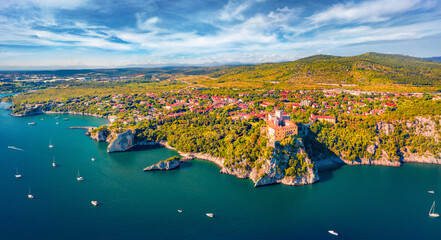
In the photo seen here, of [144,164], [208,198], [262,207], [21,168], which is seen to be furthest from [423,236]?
[21,168]

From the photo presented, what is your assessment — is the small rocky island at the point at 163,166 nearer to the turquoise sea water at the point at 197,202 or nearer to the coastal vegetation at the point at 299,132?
the turquoise sea water at the point at 197,202

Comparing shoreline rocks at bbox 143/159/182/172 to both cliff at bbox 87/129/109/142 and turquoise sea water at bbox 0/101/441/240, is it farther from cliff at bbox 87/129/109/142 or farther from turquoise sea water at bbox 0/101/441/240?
cliff at bbox 87/129/109/142

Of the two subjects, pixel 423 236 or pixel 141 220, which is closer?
pixel 423 236

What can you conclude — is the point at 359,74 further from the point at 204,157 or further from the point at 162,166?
the point at 162,166

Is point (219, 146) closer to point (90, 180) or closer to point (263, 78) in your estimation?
point (90, 180)

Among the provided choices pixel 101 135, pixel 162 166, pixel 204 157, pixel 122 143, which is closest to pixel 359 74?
pixel 204 157

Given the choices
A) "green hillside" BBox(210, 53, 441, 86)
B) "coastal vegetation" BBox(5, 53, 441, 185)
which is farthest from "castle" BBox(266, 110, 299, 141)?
"green hillside" BBox(210, 53, 441, 86)

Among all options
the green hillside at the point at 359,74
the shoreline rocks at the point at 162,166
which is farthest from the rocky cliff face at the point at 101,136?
the green hillside at the point at 359,74
